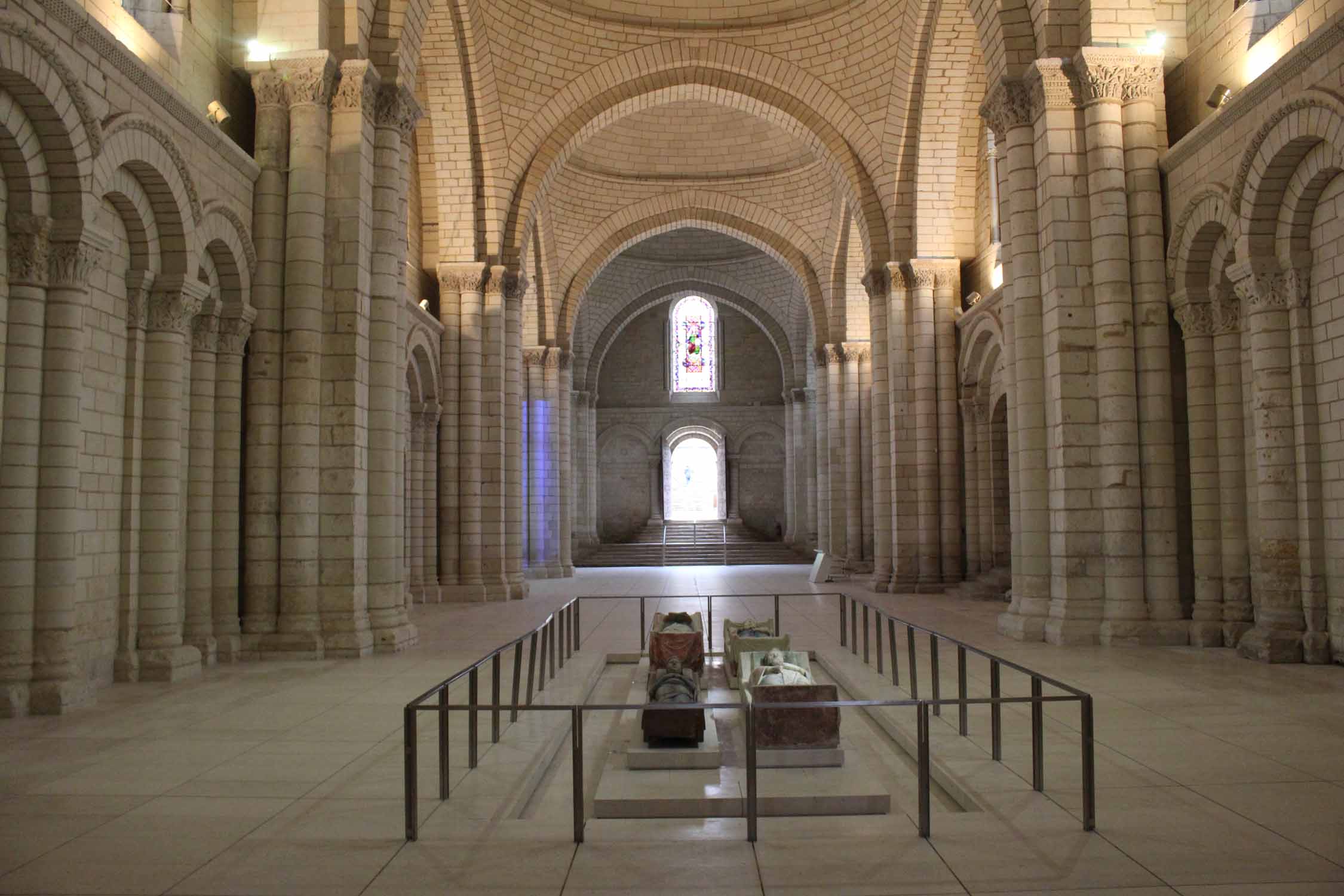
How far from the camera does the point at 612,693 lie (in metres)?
9.73

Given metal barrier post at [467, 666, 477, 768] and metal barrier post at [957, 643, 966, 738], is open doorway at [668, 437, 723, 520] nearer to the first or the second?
metal barrier post at [957, 643, 966, 738]

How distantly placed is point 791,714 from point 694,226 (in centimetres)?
2374

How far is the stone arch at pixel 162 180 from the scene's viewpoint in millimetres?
8812

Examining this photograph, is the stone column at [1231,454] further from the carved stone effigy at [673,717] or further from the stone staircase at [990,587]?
the carved stone effigy at [673,717]

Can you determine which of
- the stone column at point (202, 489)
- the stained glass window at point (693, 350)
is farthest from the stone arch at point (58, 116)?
the stained glass window at point (693, 350)

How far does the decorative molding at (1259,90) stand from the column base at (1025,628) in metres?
4.84

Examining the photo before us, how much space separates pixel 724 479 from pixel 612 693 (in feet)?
99.0

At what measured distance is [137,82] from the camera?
9086 millimetres

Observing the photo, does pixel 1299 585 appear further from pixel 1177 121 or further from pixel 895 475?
pixel 895 475

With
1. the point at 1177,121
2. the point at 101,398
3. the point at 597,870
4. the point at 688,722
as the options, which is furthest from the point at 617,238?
the point at 597,870

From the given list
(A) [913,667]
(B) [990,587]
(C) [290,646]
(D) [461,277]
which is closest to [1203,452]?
(A) [913,667]

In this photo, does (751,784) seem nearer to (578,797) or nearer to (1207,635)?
(578,797)

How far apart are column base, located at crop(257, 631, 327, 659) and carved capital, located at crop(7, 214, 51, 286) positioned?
4316mm

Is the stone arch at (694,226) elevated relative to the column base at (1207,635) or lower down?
elevated
